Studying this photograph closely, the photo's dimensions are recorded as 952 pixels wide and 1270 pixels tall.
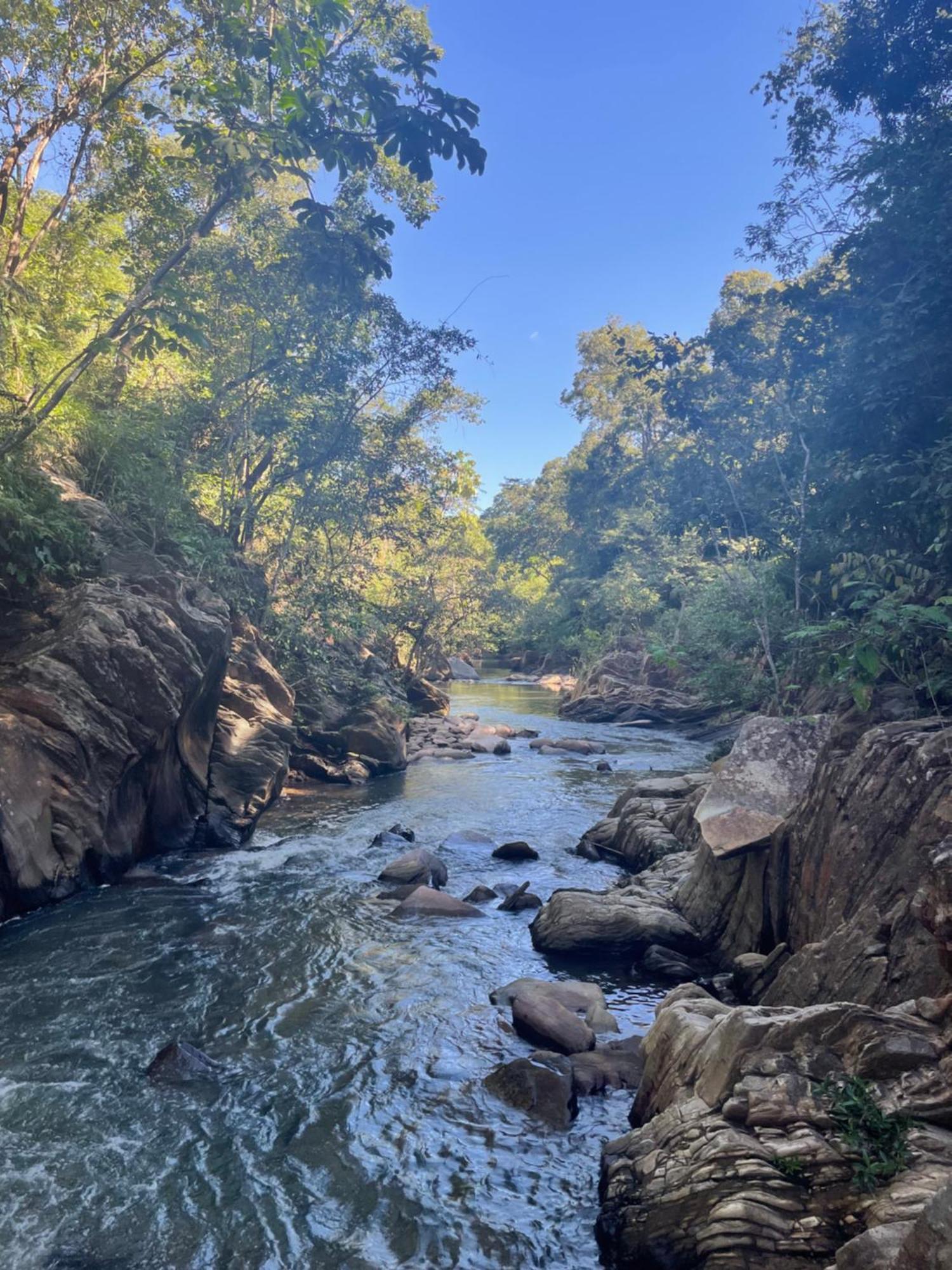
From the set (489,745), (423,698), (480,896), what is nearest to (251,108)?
(480,896)

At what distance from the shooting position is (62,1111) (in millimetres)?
4637

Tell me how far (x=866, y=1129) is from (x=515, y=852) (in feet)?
27.2

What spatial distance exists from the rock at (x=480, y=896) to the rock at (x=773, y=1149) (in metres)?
5.20

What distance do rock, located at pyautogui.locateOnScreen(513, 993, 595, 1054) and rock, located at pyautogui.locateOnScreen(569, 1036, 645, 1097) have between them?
0.11 meters

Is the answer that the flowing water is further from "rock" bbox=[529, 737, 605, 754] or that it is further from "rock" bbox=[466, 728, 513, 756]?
"rock" bbox=[529, 737, 605, 754]

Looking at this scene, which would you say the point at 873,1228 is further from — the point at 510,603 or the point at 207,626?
the point at 510,603

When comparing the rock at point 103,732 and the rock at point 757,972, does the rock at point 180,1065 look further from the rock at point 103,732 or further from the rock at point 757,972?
the rock at point 757,972

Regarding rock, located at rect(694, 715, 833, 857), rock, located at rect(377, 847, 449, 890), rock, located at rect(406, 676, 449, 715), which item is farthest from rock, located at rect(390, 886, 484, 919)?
rock, located at rect(406, 676, 449, 715)

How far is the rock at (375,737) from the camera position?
17750 millimetres

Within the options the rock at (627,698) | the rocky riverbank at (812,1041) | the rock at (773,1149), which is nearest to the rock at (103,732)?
the rocky riverbank at (812,1041)

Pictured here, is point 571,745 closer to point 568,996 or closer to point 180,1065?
point 568,996

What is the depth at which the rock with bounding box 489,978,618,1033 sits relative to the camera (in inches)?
239

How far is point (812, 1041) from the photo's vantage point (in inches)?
141

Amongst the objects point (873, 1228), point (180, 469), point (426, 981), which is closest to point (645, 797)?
point (426, 981)
